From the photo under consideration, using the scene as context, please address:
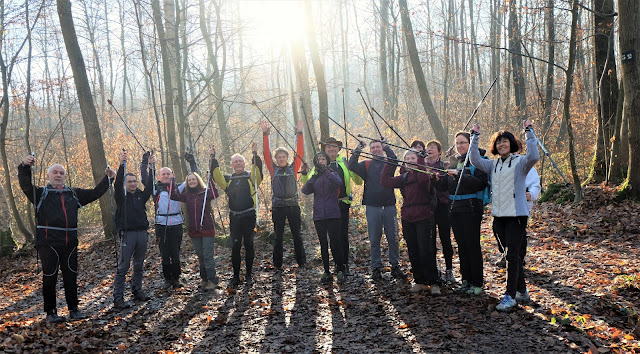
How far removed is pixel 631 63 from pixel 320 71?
613 centimetres

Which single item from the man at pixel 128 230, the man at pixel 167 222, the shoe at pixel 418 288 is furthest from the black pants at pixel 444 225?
the man at pixel 128 230

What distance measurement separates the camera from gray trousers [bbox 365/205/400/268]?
6.66 m

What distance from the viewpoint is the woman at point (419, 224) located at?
564cm

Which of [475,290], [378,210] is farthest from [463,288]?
[378,210]

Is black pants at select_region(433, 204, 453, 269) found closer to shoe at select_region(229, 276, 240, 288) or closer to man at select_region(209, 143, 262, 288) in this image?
man at select_region(209, 143, 262, 288)

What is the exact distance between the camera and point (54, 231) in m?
5.65

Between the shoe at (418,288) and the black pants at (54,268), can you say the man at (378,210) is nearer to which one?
the shoe at (418,288)

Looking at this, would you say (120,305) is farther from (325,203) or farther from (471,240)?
(471,240)

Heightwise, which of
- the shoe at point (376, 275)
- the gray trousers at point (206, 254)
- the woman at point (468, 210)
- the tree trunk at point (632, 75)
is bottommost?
the shoe at point (376, 275)

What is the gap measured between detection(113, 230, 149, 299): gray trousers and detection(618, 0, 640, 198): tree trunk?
8589mm

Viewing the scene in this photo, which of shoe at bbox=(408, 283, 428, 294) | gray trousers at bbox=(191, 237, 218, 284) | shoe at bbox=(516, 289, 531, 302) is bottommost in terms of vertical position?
shoe at bbox=(408, 283, 428, 294)

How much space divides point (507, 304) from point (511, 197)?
1.09 metres

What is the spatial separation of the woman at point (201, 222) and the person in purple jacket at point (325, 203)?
1.54m

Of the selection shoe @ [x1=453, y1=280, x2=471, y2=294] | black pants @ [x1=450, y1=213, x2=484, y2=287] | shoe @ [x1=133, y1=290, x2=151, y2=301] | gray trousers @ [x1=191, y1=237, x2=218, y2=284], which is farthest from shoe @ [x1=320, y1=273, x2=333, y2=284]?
shoe @ [x1=133, y1=290, x2=151, y2=301]
